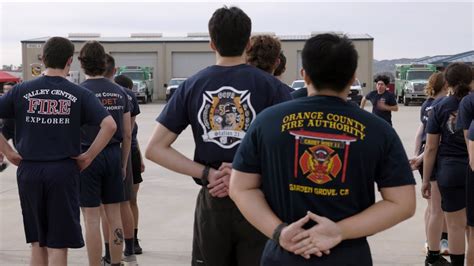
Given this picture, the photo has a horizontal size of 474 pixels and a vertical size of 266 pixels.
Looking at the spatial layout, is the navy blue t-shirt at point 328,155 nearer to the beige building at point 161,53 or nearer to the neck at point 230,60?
the neck at point 230,60

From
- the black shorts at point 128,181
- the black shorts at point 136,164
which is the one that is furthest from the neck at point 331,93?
the black shorts at point 136,164

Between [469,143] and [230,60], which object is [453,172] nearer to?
[469,143]

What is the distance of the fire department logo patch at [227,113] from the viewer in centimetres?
313

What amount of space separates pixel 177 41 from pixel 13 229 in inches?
1790

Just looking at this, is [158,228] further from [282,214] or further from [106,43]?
[106,43]

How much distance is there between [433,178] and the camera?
18.3ft

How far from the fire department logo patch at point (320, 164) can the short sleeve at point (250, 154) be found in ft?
0.65

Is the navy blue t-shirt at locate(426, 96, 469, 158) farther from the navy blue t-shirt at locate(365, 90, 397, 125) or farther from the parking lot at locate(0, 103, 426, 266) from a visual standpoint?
the navy blue t-shirt at locate(365, 90, 397, 125)

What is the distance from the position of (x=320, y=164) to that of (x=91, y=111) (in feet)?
7.87

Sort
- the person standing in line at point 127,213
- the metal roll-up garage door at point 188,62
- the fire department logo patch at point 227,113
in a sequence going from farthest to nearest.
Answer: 1. the metal roll-up garage door at point 188,62
2. the person standing in line at point 127,213
3. the fire department logo patch at point 227,113

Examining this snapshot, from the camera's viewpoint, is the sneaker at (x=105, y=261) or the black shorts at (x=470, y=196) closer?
the black shorts at (x=470, y=196)

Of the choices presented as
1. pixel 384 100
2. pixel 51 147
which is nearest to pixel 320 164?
pixel 51 147

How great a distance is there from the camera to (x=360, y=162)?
238 cm

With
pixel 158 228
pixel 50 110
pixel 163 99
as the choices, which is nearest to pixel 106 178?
pixel 50 110
